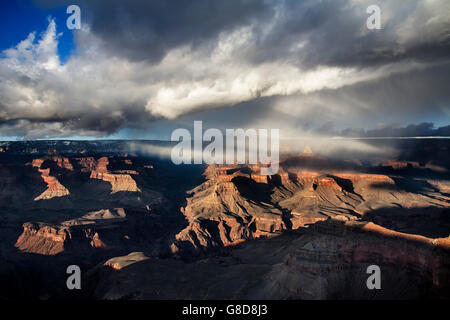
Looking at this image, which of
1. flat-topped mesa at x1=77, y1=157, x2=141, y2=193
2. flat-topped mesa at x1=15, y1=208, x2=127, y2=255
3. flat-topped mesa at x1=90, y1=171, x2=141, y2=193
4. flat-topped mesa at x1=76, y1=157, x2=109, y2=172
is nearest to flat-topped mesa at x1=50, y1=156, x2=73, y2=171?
flat-topped mesa at x1=76, y1=157, x2=109, y2=172

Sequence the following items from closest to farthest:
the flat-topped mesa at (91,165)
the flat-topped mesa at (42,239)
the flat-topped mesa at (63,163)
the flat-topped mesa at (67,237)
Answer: the flat-topped mesa at (42,239) → the flat-topped mesa at (67,237) → the flat-topped mesa at (63,163) → the flat-topped mesa at (91,165)

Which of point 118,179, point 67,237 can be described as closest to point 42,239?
point 67,237

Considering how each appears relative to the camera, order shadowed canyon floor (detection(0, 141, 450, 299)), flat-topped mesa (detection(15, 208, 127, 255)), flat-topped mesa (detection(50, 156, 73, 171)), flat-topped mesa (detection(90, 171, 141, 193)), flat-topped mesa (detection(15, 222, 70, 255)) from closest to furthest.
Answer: shadowed canyon floor (detection(0, 141, 450, 299))
flat-topped mesa (detection(15, 222, 70, 255))
flat-topped mesa (detection(15, 208, 127, 255))
flat-topped mesa (detection(90, 171, 141, 193))
flat-topped mesa (detection(50, 156, 73, 171))

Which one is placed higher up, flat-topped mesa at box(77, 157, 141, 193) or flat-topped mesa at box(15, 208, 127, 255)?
flat-topped mesa at box(77, 157, 141, 193)

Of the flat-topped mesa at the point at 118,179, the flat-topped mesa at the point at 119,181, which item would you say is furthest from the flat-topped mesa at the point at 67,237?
the flat-topped mesa at the point at 118,179

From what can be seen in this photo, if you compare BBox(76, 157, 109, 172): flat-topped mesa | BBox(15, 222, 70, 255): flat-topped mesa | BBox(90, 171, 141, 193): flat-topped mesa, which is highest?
BBox(76, 157, 109, 172): flat-topped mesa

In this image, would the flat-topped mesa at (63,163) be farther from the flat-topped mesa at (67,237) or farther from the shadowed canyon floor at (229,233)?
the flat-topped mesa at (67,237)

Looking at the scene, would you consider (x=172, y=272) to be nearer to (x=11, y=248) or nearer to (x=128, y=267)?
(x=128, y=267)

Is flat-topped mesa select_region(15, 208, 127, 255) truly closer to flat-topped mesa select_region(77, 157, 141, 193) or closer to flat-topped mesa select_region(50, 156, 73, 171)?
flat-topped mesa select_region(77, 157, 141, 193)
